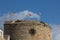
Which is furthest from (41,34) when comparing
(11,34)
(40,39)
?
(11,34)

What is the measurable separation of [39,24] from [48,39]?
11.8 ft

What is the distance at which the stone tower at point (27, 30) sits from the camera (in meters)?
74.8

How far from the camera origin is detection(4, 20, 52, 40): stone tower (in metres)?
74.8

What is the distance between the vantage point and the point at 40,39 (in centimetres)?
7506

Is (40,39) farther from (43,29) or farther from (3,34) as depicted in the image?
(3,34)

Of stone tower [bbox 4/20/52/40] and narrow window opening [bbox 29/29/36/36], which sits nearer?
stone tower [bbox 4/20/52/40]

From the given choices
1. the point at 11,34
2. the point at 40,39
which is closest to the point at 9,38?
the point at 11,34

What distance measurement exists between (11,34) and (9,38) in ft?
3.43

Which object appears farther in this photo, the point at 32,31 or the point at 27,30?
the point at 32,31

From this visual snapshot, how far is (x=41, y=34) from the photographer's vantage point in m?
75.2

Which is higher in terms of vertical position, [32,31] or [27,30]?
[27,30]

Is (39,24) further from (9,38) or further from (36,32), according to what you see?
(9,38)

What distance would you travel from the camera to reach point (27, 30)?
245 ft

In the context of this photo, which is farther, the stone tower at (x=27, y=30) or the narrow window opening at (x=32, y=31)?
the narrow window opening at (x=32, y=31)
